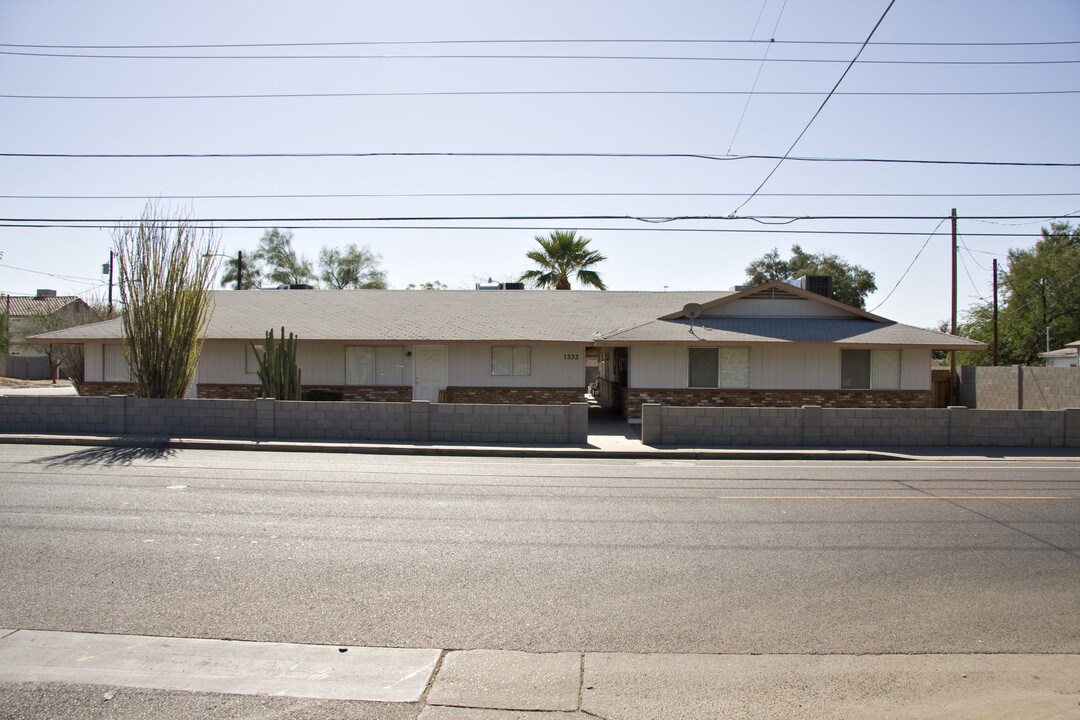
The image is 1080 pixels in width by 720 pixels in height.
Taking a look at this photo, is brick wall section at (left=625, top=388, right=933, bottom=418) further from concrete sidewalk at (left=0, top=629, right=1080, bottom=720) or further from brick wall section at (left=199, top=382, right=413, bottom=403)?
concrete sidewalk at (left=0, top=629, right=1080, bottom=720)

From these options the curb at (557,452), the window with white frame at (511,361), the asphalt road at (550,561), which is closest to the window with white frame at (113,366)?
the curb at (557,452)

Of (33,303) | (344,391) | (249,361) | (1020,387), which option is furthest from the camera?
(33,303)

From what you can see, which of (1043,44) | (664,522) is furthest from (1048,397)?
(664,522)

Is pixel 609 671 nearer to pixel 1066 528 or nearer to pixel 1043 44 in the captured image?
pixel 1066 528

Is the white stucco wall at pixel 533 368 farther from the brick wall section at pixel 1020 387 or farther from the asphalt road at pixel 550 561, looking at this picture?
the brick wall section at pixel 1020 387

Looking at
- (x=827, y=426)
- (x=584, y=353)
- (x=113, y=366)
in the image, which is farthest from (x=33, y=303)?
A: (x=827, y=426)

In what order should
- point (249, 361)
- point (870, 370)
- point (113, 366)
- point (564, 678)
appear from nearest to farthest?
point (564, 678) < point (870, 370) < point (249, 361) < point (113, 366)

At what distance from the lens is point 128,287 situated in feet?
58.5

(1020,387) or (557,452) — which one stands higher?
(1020,387)

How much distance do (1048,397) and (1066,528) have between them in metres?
17.3

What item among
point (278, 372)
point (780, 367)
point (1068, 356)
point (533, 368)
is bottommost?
point (278, 372)

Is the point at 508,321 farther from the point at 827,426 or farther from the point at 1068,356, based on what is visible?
the point at 1068,356

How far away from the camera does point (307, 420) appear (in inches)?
667

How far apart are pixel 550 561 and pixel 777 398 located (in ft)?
56.9
